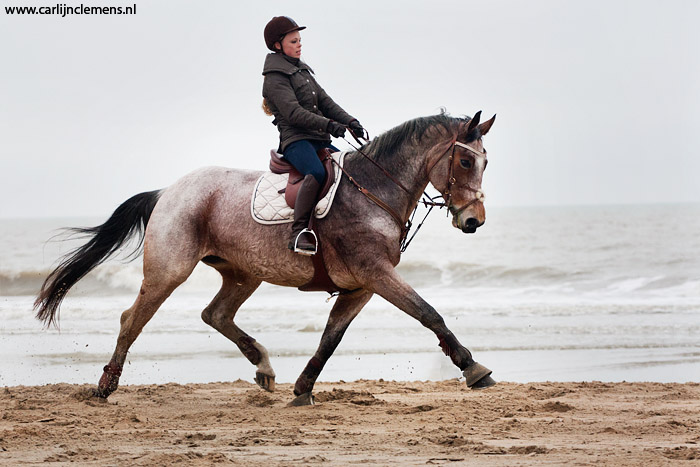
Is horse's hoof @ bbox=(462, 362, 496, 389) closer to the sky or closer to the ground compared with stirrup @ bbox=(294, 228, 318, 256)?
closer to the ground

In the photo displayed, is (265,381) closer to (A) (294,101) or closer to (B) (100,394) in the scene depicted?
(B) (100,394)

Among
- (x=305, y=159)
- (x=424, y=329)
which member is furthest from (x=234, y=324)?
(x=424, y=329)

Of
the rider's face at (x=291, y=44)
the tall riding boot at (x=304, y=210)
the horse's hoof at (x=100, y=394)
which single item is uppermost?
the rider's face at (x=291, y=44)

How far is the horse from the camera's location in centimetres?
618

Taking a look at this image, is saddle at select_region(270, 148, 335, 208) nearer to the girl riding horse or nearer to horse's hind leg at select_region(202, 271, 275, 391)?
the girl riding horse

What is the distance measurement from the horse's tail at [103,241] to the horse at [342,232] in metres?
0.04

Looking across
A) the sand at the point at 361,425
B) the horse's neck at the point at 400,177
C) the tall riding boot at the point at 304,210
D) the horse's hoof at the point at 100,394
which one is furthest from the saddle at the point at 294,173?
the horse's hoof at the point at 100,394

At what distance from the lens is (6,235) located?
121ft

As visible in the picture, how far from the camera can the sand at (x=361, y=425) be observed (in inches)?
187

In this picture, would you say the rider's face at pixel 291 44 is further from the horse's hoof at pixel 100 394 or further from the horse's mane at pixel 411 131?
the horse's hoof at pixel 100 394

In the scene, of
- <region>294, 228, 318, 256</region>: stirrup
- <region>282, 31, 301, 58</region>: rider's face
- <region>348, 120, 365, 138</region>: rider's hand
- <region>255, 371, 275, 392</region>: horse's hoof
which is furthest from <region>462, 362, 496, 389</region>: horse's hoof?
<region>282, 31, 301, 58</region>: rider's face

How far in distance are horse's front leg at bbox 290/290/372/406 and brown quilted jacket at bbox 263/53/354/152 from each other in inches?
49.8

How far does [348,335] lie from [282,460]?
7738 millimetres

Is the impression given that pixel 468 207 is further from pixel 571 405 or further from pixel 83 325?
pixel 83 325
